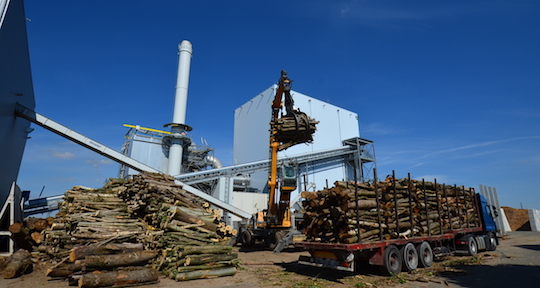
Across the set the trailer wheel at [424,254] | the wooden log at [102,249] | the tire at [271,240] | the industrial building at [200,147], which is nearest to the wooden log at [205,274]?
Result: the wooden log at [102,249]

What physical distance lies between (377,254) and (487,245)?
10.7 meters

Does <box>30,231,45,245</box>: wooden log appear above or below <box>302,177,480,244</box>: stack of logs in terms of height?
below

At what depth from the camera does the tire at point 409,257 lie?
1031 centimetres

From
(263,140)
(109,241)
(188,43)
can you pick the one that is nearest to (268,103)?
(263,140)

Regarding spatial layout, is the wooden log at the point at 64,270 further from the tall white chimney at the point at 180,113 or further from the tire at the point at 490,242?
the tall white chimney at the point at 180,113

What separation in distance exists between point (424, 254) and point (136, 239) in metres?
11.5

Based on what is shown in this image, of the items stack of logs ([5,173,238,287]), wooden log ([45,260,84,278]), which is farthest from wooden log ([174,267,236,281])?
wooden log ([45,260,84,278])

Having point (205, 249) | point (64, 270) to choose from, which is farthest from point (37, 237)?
point (205, 249)

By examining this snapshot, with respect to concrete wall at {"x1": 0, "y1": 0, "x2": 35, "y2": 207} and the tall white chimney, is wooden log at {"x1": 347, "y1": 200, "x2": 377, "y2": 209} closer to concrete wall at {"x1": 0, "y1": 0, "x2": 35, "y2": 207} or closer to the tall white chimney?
concrete wall at {"x1": 0, "y1": 0, "x2": 35, "y2": 207}

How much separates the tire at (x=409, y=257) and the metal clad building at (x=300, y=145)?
2606cm

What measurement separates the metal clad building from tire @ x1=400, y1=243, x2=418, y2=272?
2606 centimetres

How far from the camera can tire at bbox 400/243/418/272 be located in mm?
10312

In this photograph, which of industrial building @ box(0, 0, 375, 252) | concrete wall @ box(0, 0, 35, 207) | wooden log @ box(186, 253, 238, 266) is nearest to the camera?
wooden log @ box(186, 253, 238, 266)

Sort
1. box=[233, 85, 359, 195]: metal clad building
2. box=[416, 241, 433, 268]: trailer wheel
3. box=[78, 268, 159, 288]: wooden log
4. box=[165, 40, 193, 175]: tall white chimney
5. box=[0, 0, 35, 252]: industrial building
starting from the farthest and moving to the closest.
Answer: box=[233, 85, 359, 195]: metal clad building, box=[165, 40, 193, 175]: tall white chimney, box=[0, 0, 35, 252]: industrial building, box=[416, 241, 433, 268]: trailer wheel, box=[78, 268, 159, 288]: wooden log
